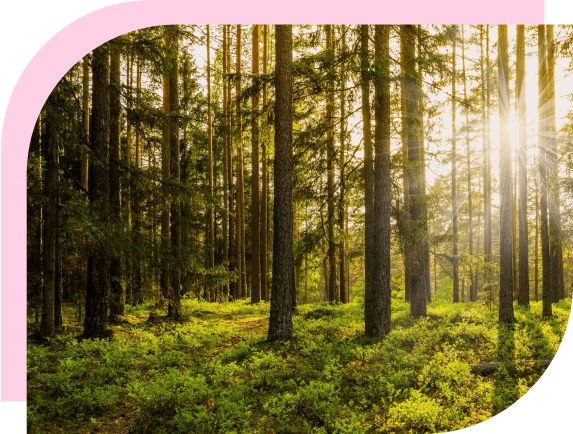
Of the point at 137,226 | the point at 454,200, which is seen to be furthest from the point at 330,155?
the point at 137,226

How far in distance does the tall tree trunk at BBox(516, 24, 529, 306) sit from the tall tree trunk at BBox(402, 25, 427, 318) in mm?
1706

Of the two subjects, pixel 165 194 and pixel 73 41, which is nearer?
pixel 73 41

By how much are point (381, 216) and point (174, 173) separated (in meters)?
5.17

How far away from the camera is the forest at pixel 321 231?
443 centimetres

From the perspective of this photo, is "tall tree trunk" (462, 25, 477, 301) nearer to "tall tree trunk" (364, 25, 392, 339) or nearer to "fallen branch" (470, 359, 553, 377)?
"tall tree trunk" (364, 25, 392, 339)

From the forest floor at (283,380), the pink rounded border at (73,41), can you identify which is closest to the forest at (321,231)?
the forest floor at (283,380)

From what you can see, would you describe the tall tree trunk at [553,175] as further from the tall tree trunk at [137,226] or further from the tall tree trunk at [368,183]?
the tall tree trunk at [137,226]

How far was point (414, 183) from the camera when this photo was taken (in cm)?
766

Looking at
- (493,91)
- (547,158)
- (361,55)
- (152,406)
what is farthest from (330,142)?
(152,406)

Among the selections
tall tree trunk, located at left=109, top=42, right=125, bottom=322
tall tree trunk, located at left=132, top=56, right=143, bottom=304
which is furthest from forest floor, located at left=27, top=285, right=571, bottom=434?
tall tree trunk, located at left=109, top=42, right=125, bottom=322

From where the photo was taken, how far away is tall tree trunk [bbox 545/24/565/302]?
17.7 feet

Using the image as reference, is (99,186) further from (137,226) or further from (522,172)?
(522,172)

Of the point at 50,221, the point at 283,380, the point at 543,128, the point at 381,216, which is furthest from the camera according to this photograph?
the point at 381,216

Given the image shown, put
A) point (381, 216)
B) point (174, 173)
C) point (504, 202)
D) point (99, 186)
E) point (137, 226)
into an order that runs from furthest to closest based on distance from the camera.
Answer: point (174, 173), point (504, 202), point (381, 216), point (99, 186), point (137, 226)
